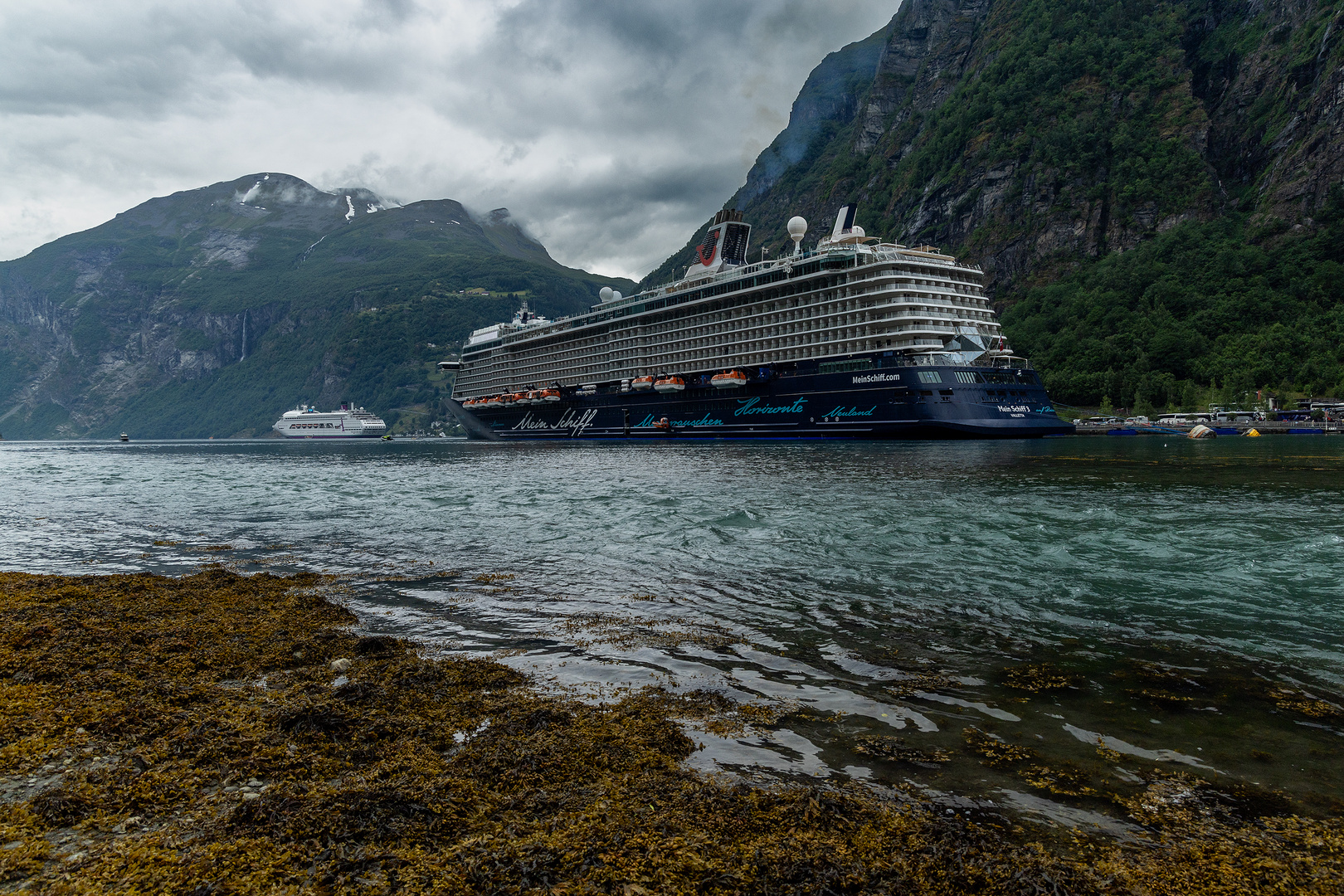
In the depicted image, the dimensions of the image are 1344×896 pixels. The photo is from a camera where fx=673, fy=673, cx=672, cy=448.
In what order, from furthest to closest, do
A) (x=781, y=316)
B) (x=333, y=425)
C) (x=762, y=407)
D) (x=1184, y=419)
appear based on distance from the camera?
(x=333, y=425) < (x=1184, y=419) < (x=781, y=316) < (x=762, y=407)

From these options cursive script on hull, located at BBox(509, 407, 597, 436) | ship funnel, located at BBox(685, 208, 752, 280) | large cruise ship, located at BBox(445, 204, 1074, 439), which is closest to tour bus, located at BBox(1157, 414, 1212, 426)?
large cruise ship, located at BBox(445, 204, 1074, 439)

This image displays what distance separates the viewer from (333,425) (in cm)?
16538

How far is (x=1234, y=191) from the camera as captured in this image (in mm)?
123000

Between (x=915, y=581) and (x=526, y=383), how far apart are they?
10235 centimetres

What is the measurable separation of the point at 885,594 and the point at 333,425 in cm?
17807

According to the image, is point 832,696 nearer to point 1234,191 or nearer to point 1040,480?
point 1040,480

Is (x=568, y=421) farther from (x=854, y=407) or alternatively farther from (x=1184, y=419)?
(x=1184, y=419)

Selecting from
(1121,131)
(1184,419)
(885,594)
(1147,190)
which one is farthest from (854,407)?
(1121,131)

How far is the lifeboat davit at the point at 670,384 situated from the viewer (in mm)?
79750

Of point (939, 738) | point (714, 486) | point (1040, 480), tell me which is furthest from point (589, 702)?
point (1040, 480)

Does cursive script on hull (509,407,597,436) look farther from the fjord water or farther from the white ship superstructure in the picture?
the fjord water

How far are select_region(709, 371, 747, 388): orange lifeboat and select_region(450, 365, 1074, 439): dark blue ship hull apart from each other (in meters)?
0.70

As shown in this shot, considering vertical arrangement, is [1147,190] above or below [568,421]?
above

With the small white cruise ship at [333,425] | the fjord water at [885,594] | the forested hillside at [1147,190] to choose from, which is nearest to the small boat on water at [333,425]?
the small white cruise ship at [333,425]
